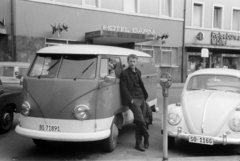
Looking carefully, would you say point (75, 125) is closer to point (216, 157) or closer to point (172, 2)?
point (216, 157)

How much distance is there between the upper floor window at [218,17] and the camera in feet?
85.9

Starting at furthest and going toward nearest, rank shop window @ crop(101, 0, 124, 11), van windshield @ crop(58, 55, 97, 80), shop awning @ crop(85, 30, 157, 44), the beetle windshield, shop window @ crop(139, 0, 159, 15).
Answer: shop window @ crop(139, 0, 159, 15), shop window @ crop(101, 0, 124, 11), shop awning @ crop(85, 30, 157, 44), the beetle windshield, van windshield @ crop(58, 55, 97, 80)

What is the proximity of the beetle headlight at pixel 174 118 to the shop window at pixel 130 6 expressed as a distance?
1640 cm

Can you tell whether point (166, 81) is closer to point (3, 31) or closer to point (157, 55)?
point (3, 31)

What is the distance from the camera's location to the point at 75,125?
5281 mm

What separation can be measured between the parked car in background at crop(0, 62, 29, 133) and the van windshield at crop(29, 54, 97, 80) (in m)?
1.53

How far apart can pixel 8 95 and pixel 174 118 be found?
412cm

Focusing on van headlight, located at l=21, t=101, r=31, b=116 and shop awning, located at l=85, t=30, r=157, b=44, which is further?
shop awning, located at l=85, t=30, r=157, b=44

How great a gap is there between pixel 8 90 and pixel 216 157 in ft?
16.9

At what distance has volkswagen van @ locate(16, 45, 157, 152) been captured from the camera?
5.29 meters

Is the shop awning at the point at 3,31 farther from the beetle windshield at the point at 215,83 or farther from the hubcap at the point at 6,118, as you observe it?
the beetle windshield at the point at 215,83

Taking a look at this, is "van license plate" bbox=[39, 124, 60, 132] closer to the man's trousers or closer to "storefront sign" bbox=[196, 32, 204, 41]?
the man's trousers

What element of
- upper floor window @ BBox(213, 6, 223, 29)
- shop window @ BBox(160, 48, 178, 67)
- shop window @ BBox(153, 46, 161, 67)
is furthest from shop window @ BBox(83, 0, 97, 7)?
upper floor window @ BBox(213, 6, 223, 29)

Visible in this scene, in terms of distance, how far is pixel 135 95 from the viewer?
20.5ft
